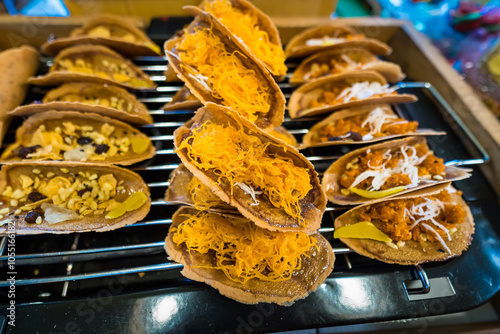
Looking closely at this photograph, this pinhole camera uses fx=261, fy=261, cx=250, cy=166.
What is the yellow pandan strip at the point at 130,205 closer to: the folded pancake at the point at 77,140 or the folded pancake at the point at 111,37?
the folded pancake at the point at 77,140

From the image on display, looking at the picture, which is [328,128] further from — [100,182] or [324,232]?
[100,182]

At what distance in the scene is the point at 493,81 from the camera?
3830mm

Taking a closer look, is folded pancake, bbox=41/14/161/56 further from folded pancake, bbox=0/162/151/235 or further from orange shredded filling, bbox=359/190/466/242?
orange shredded filling, bbox=359/190/466/242

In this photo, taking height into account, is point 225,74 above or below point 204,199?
above

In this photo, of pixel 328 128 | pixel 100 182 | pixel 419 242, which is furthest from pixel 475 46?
pixel 100 182

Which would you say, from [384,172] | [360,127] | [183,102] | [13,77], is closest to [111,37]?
[13,77]

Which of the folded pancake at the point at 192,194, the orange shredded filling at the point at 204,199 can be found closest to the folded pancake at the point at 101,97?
the folded pancake at the point at 192,194

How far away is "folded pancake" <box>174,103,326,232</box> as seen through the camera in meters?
1.79

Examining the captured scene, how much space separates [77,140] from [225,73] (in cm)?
162

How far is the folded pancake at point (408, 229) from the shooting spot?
2229 millimetres

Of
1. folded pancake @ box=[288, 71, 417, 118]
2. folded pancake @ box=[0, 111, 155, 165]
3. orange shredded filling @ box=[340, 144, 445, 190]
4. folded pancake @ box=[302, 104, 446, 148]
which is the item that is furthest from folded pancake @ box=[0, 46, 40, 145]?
orange shredded filling @ box=[340, 144, 445, 190]

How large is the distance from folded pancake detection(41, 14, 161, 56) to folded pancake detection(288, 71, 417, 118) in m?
2.04

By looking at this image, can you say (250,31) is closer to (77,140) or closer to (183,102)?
(183,102)

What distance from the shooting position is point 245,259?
6.44 feet
